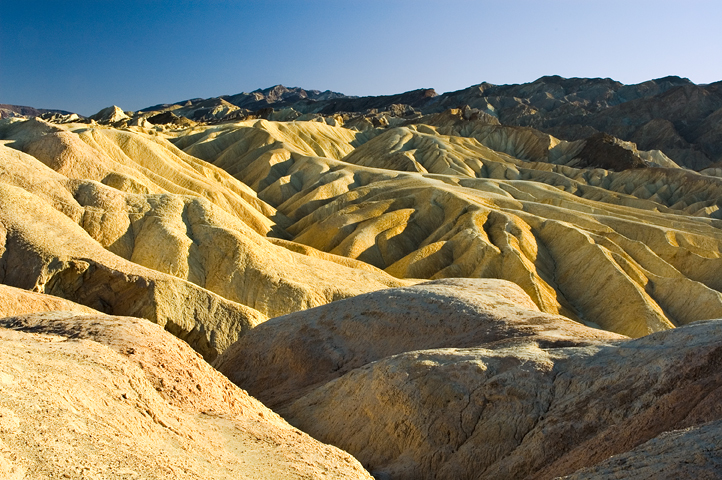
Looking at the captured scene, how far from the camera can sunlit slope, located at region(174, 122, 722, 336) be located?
38.9m

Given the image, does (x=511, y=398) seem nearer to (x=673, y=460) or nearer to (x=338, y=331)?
(x=673, y=460)

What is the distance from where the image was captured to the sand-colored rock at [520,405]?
979cm

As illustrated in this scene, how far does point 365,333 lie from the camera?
16.9m

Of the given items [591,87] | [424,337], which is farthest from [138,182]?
[591,87]

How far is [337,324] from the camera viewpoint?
1745cm

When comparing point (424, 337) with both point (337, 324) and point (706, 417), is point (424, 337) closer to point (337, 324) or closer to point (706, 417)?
point (337, 324)

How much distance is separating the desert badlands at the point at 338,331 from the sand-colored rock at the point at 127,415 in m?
0.04

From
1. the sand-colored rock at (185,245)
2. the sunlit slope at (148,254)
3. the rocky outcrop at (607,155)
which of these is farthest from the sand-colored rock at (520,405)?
the rocky outcrop at (607,155)

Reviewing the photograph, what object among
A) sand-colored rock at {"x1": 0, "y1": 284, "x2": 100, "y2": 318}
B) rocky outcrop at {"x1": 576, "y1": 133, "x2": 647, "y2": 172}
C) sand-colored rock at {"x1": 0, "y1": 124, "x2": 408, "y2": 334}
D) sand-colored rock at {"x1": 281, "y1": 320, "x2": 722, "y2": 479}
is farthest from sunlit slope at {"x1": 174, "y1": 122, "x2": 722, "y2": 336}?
sand-colored rock at {"x1": 0, "y1": 284, "x2": 100, "y2": 318}

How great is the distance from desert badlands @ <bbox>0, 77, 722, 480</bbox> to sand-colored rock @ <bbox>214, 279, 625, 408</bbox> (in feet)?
0.22

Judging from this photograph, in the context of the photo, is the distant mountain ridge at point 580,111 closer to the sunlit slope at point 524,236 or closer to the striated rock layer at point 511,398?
the sunlit slope at point 524,236

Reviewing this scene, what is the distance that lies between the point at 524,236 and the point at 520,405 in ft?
115

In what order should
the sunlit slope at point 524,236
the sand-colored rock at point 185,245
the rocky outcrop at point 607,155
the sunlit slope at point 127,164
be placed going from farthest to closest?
the rocky outcrop at point 607,155
the sunlit slope at point 524,236
the sunlit slope at point 127,164
the sand-colored rock at point 185,245

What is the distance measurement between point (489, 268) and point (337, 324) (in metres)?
26.0
